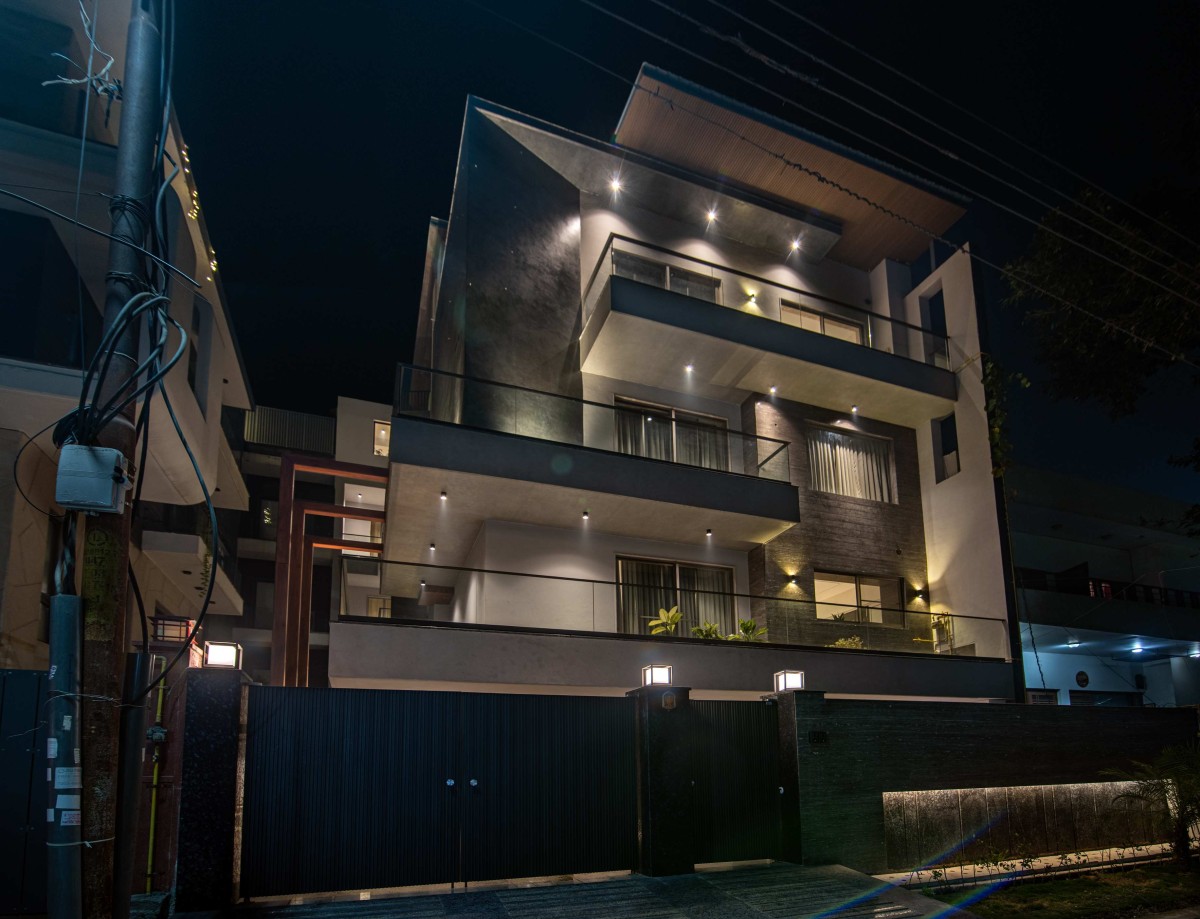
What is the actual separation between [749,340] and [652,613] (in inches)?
233

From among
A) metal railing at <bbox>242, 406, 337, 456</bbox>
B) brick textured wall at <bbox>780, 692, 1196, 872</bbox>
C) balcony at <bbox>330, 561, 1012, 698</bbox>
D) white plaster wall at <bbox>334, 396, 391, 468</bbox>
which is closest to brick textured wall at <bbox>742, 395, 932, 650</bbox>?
balcony at <bbox>330, 561, 1012, 698</bbox>

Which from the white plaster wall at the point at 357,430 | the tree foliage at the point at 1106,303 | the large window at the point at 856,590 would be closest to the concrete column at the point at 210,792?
the large window at the point at 856,590

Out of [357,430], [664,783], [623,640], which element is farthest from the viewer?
[357,430]

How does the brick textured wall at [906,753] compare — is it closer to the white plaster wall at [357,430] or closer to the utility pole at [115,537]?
the utility pole at [115,537]

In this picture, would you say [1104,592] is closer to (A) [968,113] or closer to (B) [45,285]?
(A) [968,113]

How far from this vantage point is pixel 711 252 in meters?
19.4

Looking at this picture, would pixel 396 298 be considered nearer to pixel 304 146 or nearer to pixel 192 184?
pixel 304 146

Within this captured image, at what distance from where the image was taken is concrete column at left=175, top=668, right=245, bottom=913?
23.3ft

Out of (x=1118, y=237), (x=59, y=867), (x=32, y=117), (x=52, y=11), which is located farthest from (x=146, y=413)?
(x=1118, y=237)

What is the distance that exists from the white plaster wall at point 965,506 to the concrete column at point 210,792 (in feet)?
46.3

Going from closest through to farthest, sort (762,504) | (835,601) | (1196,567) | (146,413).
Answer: (146,413) → (762,504) → (835,601) → (1196,567)

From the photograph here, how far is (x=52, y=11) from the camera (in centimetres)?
1066

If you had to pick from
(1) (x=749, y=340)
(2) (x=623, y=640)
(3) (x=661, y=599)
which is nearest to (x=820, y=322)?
(1) (x=749, y=340)

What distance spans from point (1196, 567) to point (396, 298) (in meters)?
32.0
